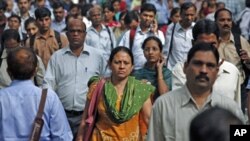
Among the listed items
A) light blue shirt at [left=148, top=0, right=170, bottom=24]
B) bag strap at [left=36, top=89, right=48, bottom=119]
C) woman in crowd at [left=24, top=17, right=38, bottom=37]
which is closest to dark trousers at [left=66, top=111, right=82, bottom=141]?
bag strap at [left=36, top=89, right=48, bottom=119]

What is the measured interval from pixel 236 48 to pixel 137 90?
7.11 feet

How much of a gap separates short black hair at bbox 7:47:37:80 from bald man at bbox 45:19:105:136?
242 cm

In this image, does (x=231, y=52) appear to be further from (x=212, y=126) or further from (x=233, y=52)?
(x=212, y=126)

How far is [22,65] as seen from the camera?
5.78 m

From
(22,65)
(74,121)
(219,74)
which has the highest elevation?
(22,65)

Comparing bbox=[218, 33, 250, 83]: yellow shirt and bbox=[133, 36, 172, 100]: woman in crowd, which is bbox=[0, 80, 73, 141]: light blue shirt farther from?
bbox=[218, 33, 250, 83]: yellow shirt

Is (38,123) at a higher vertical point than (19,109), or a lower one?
lower

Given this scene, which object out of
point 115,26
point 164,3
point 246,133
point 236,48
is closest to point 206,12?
point 164,3

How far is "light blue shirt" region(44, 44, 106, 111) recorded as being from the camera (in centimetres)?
829

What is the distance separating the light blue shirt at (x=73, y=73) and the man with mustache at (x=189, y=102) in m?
3.29

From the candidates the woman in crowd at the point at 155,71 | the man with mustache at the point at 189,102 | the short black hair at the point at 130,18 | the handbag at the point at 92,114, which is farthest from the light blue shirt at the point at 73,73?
the short black hair at the point at 130,18

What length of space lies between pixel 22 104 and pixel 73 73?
268cm

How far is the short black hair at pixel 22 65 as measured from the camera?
5.75m

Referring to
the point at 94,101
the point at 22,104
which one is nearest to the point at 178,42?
the point at 94,101
